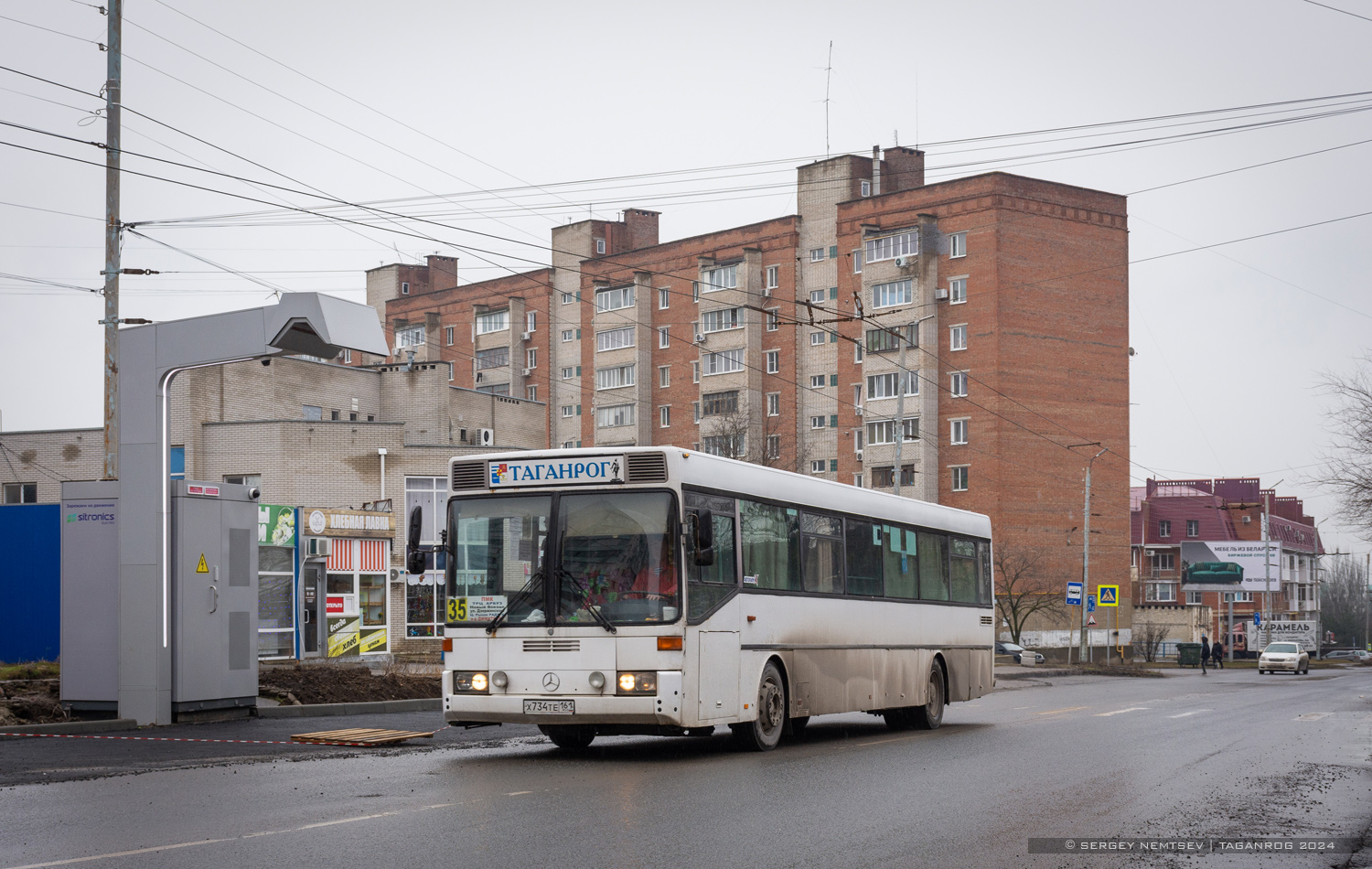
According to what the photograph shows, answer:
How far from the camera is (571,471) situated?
13.7 meters

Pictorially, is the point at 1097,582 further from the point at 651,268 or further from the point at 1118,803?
the point at 1118,803

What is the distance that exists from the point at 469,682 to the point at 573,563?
153 cm

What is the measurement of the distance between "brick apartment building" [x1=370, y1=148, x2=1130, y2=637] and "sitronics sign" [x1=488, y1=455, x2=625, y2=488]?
54282 millimetres

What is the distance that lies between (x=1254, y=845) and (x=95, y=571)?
14406mm

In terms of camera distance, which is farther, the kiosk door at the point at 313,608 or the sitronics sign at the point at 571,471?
the kiosk door at the point at 313,608

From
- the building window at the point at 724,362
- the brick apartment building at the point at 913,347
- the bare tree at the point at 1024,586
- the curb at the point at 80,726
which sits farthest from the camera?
the building window at the point at 724,362

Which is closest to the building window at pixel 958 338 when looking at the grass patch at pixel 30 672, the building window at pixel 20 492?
the building window at pixel 20 492

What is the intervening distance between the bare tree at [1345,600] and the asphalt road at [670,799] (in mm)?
138953

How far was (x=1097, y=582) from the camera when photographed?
3216 inches

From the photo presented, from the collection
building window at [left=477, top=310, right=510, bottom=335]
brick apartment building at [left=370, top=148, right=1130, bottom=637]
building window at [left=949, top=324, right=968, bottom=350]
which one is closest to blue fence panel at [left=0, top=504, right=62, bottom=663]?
brick apartment building at [left=370, top=148, right=1130, bottom=637]

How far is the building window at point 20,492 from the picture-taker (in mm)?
48312

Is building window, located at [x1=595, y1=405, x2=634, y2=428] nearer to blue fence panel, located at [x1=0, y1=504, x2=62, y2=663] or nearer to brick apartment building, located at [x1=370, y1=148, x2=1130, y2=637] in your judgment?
brick apartment building, located at [x1=370, y1=148, x2=1130, y2=637]

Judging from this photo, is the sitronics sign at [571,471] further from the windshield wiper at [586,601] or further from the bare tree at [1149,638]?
the bare tree at [1149,638]

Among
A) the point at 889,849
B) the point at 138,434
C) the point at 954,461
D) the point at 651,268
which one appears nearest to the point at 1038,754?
the point at 889,849
